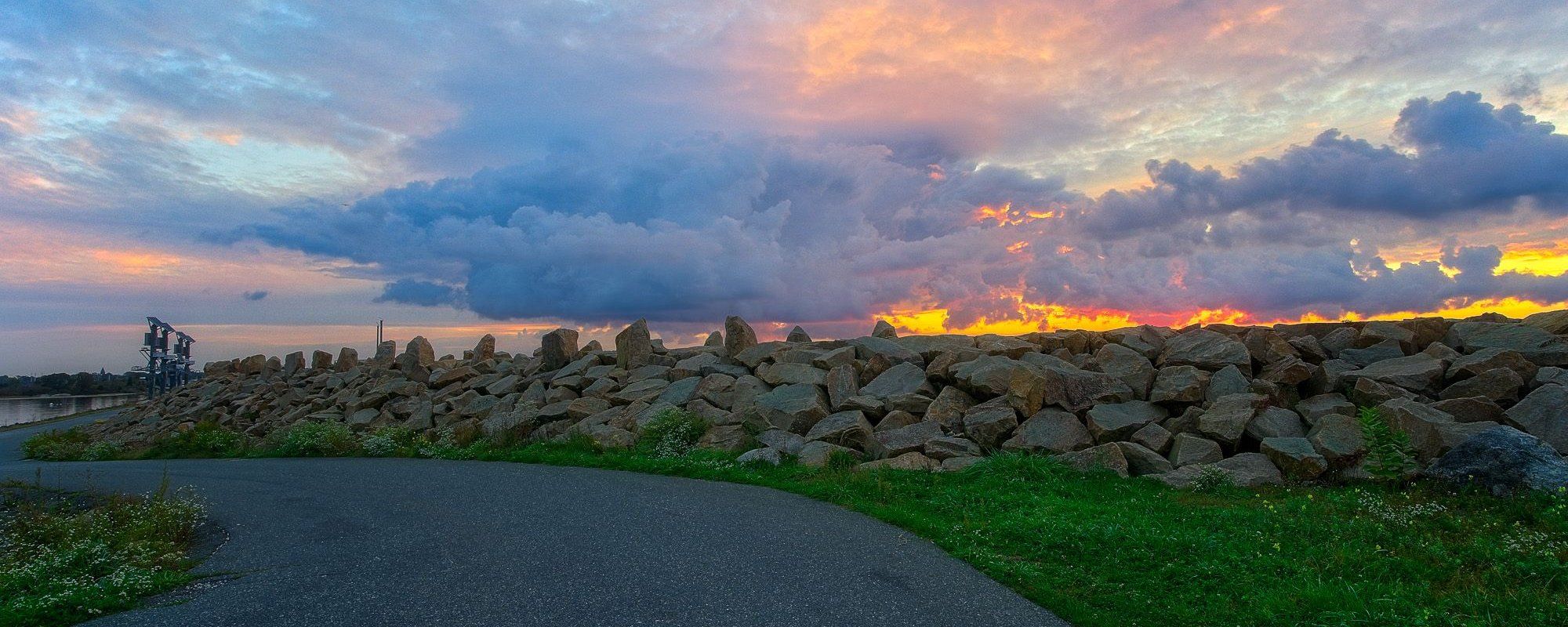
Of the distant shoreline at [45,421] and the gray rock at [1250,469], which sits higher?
the distant shoreline at [45,421]

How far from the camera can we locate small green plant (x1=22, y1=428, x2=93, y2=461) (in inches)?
1061

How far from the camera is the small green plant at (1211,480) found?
1176 centimetres

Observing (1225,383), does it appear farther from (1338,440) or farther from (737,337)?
(737,337)

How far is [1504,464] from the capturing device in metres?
10.4

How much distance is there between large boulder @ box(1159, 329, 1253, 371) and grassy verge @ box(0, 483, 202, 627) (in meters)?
16.1

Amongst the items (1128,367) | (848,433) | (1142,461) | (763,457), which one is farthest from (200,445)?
(1142,461)

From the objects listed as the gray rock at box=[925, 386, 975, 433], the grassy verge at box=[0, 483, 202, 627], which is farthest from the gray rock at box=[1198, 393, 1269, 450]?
the grassy verge at box=[0, 483, 202, 627]

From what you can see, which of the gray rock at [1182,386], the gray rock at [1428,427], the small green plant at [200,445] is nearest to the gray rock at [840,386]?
the gray rock at [1182,386]

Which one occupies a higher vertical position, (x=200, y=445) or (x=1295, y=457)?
(x=200, y=445)

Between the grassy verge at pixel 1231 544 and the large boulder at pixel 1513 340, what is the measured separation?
687 cm

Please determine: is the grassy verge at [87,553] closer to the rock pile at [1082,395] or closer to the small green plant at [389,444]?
the small green plant at [389,444]

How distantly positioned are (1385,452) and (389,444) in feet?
65.8

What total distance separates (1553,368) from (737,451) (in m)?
14.0

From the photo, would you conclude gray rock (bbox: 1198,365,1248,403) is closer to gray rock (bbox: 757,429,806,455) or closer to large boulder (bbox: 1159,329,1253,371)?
large boulder (bbox: 1159,329,1253,371)
